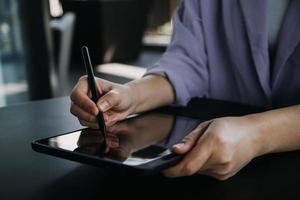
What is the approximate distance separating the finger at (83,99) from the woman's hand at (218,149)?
17 centimetres

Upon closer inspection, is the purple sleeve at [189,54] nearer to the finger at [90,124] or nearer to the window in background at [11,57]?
the finger at [90,124]

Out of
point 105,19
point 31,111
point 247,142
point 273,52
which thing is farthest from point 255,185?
point 105,19

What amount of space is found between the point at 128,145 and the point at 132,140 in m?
0.02

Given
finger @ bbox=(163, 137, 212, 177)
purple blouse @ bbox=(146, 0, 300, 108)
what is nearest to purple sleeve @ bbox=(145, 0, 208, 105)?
purple blouse @ bbox=(146, 0, 300, 108)

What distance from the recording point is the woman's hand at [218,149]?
0.43 meters

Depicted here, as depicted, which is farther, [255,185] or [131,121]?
[131,121]

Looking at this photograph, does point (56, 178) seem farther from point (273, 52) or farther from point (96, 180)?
point (273, 52)

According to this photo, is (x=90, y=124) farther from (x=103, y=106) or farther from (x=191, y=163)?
(x=191, y=163)

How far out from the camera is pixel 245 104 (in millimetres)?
775

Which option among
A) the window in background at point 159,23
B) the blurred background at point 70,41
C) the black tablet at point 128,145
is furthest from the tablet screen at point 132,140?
the window in background at point 159,23

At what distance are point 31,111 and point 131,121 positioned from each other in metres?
0.24

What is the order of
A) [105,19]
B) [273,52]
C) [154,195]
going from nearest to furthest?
[154,195]
[273,52]
[105,19]

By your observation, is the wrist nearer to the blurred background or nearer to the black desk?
the black desk

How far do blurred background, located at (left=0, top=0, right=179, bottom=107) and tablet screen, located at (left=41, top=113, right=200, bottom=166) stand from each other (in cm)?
98
